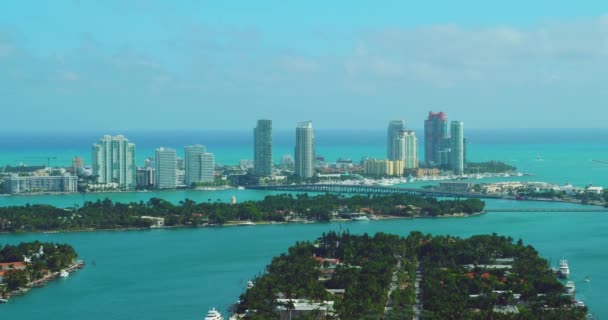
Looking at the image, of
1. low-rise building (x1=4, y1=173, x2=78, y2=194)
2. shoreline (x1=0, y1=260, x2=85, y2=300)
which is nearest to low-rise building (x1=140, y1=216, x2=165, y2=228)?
shoreline (x1=0, y1=260, x2=85, y2=300)

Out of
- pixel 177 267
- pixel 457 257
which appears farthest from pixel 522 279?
pixel 177 267

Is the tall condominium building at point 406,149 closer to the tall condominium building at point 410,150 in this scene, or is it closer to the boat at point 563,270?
the tall condominium building at point 410,150

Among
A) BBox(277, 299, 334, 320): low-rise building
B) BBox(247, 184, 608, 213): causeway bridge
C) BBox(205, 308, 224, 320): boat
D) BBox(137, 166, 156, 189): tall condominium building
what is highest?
BBox(137, 166, 156, 189): tall condominium building

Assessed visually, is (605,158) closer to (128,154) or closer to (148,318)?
(128,154)

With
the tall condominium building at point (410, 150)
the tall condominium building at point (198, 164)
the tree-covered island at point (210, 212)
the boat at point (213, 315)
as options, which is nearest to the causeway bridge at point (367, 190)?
the tall condominium building at point (198, 164)

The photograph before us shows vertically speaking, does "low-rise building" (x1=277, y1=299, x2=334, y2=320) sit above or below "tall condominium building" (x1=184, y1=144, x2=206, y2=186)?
below

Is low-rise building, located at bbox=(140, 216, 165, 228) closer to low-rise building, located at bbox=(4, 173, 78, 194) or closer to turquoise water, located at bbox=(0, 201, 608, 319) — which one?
turquoise water, located at bbox=(0, 201, 608, 319)
